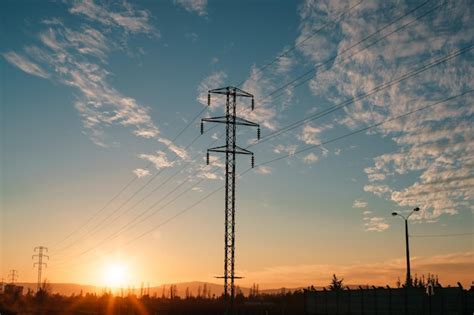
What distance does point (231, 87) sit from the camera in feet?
166

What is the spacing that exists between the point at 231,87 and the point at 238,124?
3.66 metres

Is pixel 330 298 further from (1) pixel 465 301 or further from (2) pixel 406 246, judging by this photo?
(1) pixel 465 301

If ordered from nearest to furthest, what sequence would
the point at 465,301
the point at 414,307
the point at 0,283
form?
1. the point at 465,301
2. the point at 414,307
3. the point at 0,283

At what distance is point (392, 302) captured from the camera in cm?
4591

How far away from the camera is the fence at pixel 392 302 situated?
40.0 meters

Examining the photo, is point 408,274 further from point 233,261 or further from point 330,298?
point 233,261

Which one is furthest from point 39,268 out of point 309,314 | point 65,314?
point 309,314

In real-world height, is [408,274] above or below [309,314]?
above

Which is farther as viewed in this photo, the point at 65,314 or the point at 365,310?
the point at 65,314

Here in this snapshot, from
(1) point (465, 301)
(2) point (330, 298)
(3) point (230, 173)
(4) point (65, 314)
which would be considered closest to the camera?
(1) point (465, 301)

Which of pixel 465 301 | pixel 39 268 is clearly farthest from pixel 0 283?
pixel 465 301

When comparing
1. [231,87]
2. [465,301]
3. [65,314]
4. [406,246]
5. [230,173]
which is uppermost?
[231,87]

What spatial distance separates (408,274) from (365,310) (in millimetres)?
5198

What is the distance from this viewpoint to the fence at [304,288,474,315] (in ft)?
131
